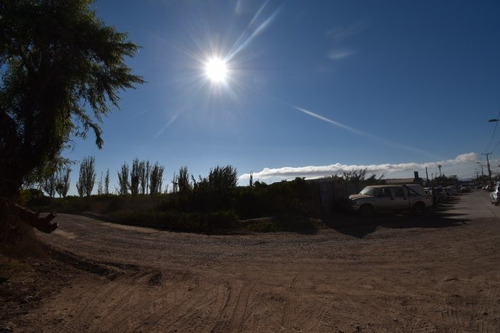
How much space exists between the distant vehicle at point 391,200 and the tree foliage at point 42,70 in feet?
48.0

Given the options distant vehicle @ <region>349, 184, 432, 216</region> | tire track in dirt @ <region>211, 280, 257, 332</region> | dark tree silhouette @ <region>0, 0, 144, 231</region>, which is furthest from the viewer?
distant vehicle @ <region>349, 184, 432, 216</region>

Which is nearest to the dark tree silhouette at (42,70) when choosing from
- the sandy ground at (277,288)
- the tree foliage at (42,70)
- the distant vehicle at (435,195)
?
the tree foliage at (42,70)

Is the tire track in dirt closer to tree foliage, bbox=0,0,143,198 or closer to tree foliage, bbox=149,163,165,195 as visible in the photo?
tree foliage, bbox=0,0,143,198

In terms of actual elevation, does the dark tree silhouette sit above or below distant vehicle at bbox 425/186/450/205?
above

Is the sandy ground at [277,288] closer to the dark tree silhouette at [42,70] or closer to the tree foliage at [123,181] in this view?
the dark tree silhouette at [42,70]

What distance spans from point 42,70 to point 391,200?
57.4 ft

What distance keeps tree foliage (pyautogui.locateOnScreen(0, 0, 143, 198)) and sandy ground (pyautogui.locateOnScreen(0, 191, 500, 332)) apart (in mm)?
2791

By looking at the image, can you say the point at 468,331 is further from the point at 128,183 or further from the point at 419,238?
the point at 128,183

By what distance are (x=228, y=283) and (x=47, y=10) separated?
7.80 m

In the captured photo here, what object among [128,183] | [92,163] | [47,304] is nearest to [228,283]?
[47,304]

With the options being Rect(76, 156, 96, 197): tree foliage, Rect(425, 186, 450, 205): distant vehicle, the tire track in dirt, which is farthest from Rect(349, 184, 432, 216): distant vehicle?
Rect(76, 156, 96, 197): tree foliage

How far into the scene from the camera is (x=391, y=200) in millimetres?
19562

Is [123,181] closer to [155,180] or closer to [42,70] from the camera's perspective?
[155,180]

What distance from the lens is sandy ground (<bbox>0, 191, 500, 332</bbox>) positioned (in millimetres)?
4607
